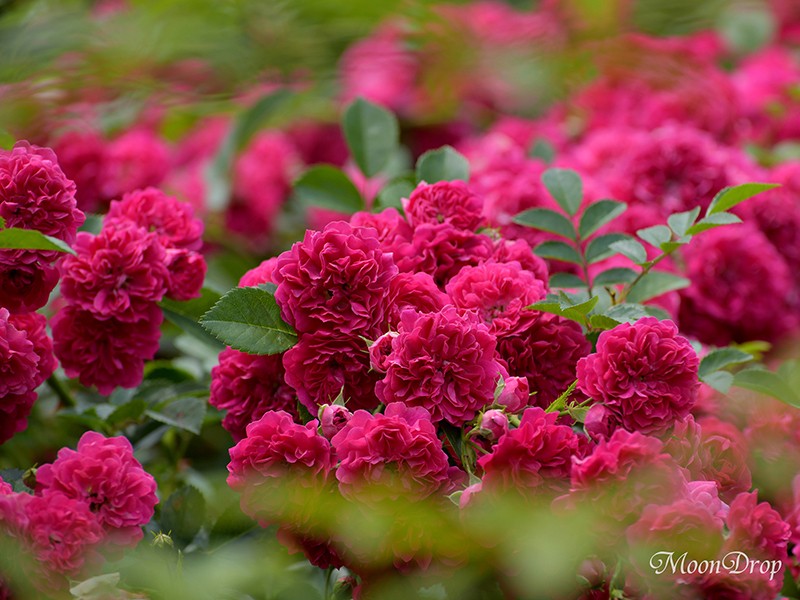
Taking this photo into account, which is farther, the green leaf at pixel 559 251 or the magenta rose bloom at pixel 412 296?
the green leaf at pixel 559 251

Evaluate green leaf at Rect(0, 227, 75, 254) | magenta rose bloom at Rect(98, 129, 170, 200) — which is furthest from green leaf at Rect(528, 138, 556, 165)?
green leaf at Rect(0, 227, 75, 254)

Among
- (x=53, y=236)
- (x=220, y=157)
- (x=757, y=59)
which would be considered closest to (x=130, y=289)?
(x=53, y=236)

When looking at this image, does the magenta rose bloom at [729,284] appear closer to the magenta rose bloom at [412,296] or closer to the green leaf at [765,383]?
the green leaf at [765,383]

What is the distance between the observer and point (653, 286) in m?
0.94

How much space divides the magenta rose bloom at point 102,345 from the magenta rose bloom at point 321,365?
20 cm

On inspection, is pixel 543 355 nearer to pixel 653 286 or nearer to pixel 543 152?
pixel 653 286

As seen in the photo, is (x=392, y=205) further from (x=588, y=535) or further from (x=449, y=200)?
(x=588, y=535)

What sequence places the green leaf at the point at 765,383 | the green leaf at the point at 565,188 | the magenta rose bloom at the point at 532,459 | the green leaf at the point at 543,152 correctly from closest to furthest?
the magenta rose bloom at the point at 532,459 < the green leaf at the point at 765,383 < the green leaf at the point at 565,188 < the green leaf at the point at 543,152

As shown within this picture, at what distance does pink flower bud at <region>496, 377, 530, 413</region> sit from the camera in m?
0.69

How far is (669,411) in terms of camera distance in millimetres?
689

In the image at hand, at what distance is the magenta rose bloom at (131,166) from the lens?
5.01 ft

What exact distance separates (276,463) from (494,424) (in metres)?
0.16

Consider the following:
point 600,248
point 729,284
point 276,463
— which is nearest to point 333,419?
point 276,463

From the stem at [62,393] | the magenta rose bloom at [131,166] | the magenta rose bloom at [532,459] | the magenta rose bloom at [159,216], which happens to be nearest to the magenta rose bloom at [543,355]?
the magenta rose bloom at [532,459]
